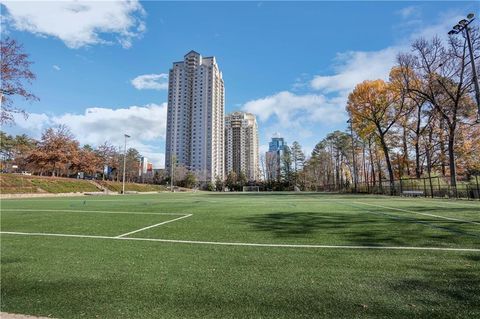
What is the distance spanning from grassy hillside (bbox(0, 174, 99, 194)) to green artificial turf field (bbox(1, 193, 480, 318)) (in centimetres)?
3164

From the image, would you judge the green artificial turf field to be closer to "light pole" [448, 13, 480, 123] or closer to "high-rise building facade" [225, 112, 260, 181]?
"light pole" [448, 13, 480, 123]

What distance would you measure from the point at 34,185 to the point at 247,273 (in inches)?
1614

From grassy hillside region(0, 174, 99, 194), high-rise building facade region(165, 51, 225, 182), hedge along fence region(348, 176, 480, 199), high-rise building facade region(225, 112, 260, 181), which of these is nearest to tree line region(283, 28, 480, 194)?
hedge along fence region(348, 176, 480, 199)

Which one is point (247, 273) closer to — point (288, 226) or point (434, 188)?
point (288, 226)

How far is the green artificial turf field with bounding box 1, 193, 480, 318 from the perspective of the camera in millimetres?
3100

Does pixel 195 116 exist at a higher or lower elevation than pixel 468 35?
higher

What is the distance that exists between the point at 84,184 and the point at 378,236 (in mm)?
49933

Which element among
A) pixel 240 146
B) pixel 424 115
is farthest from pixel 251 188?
pixel 424 115

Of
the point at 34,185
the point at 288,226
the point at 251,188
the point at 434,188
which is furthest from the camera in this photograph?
the point at 251,188

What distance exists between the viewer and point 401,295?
333cm

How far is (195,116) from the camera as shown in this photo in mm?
132125

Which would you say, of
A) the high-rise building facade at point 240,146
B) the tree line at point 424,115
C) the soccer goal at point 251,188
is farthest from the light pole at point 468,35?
the high-rise building facade at point 240,146

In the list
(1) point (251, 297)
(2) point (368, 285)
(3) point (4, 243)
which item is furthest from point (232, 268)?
(3) point (4, 243)

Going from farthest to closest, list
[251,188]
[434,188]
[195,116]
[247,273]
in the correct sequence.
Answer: [195,116]
[251,188]
[434,188]
[247,273]
